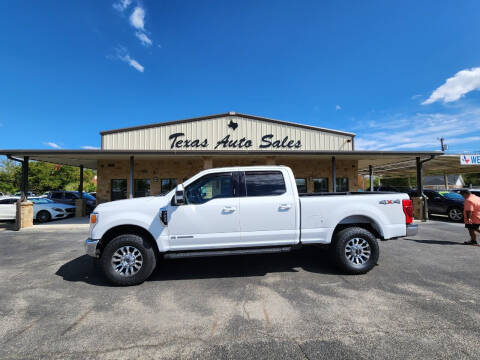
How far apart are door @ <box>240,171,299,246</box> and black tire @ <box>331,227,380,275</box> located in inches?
34.0

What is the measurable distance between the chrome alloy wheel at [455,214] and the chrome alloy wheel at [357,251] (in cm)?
1022

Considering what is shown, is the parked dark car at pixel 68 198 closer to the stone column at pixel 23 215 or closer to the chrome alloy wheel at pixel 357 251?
the stone column at pixel 23 215

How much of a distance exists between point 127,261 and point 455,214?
1413 cm

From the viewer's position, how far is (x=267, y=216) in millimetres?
4008

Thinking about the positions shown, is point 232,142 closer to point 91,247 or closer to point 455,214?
point 91,247

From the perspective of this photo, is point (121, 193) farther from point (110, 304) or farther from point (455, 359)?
point (455, 359)

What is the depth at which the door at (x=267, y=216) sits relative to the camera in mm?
3990

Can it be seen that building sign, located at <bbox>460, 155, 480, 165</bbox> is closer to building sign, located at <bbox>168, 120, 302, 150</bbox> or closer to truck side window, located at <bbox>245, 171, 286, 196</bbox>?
building sign, located at <bbox>168, 120, 302, 150</bbox>

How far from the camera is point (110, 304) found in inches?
126

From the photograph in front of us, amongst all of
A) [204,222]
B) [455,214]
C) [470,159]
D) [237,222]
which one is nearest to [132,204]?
[204,222]

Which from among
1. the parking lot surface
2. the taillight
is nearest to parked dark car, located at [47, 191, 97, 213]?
the parking lot surface

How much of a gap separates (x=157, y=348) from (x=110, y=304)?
1363mm

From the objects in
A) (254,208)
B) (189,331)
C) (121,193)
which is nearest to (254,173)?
(254,208)

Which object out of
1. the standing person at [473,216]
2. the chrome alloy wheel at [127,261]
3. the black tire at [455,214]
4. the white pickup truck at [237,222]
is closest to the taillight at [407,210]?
the white pickup truck at [237,222]
